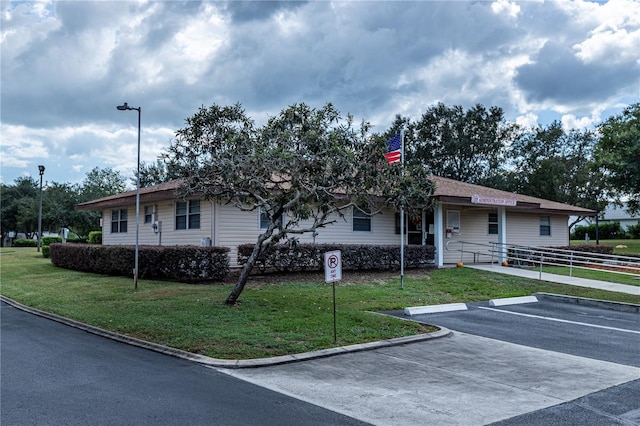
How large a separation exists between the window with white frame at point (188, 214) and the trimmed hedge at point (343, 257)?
3374mm

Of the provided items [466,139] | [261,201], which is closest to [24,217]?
[466,139]

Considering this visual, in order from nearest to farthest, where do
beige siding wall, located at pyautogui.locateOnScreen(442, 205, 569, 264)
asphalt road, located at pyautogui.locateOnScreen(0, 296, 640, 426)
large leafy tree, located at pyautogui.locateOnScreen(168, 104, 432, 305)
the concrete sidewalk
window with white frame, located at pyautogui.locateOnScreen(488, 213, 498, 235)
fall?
1. asphalt road, located at pyautogui.locateOnScreen(0, 296, 640, 426)
2. large leafy tree, located at pyautogui.locateOnScreen(168, 104, 432, 305)
3. the concrete sidewalk
4. beige siding wall, located at pyautogui.locateOnScreen(442, 205, 569, 264)
5. window with white frame, located at pyautogui.locateOnScreen(488, 213, 498, 235)

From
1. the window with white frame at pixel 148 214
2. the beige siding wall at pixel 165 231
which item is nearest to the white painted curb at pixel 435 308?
the beige siding wall at pixel 165 231

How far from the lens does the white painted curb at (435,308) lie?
11938 mm

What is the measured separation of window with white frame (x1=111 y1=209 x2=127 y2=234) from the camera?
2447 centimetres

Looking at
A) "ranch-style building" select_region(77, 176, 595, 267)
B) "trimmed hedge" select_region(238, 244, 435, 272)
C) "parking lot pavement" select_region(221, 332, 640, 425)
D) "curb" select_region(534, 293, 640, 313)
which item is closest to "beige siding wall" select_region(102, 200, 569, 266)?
"ranch-style building" select_region(77, 176, 595, 267)

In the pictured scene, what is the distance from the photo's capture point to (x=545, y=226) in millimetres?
26906

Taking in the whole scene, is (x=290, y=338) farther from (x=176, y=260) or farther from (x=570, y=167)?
(x=570, y=167)

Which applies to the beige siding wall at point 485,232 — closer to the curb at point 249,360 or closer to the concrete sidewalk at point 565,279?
the concrete sidewalk at point 565,279

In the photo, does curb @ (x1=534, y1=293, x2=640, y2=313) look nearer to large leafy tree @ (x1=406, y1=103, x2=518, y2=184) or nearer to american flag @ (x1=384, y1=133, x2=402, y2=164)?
american flag @ (x1=384, y1=133, x2=402, y2=164)

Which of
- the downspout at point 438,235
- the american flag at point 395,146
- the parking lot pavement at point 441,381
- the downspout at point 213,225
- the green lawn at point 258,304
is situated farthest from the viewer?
the downspout at point 438,235

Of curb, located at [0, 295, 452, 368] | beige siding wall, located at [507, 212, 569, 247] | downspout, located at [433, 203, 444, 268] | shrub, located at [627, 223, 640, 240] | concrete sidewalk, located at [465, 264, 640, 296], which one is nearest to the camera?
curb, located at [0, 295, 452, 368]

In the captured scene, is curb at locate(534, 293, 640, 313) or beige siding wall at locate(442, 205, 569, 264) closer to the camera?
curb at locate(534, 293, 640, 313)

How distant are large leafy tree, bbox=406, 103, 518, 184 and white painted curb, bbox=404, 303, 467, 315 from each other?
29.3 meters
